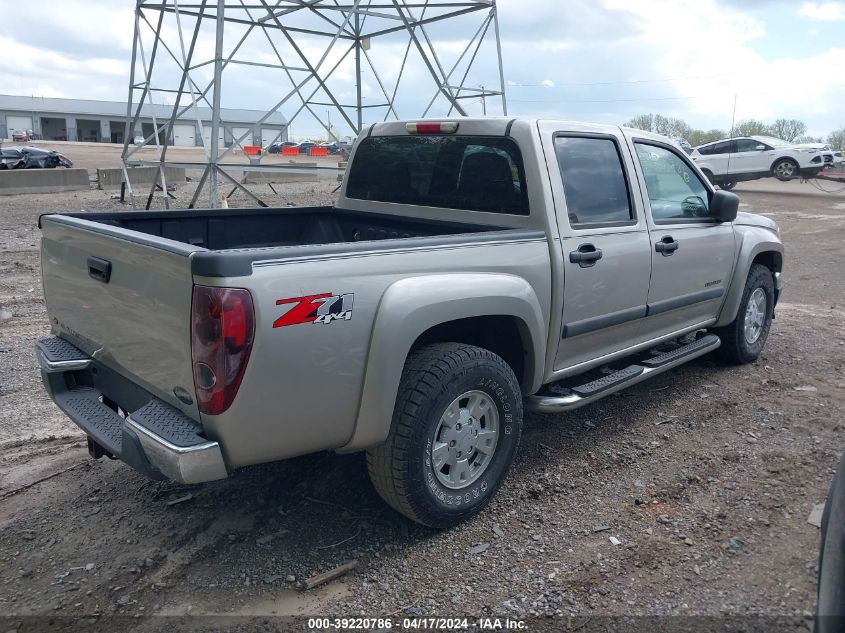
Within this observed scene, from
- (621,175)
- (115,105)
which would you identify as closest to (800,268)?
(621,175)

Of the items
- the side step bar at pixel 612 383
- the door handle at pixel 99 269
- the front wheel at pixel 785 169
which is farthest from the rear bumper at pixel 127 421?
the front wheel at pixel 785 169

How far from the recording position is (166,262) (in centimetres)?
280

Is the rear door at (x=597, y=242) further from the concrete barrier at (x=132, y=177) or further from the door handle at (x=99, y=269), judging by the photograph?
the concrete barrier at (x=132, y=177)

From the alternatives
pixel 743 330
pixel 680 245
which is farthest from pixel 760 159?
pixel 680 245

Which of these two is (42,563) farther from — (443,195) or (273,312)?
(443,195)

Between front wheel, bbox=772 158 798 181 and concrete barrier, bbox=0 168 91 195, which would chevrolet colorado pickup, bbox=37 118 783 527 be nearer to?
concrete barrier, bbox=0 168 91 195

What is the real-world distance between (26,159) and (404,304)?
29.5 metres

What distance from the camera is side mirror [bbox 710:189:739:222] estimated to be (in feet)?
16.5

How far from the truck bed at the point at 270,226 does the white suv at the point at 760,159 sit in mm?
20530

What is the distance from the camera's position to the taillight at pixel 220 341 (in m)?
2.62

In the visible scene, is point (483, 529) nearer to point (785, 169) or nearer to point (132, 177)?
point (132, 177)

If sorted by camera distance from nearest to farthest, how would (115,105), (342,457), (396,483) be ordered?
(396,483), (342,457), (115,105)

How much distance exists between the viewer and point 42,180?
63.7ft

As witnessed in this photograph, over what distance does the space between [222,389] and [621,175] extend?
9.61 ft
